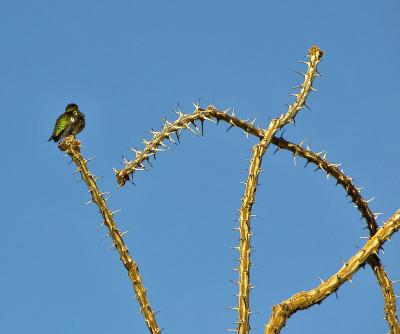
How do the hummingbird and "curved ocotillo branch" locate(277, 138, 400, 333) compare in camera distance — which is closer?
"curved ocotillo branch" locate(277, 138, 400, 333)

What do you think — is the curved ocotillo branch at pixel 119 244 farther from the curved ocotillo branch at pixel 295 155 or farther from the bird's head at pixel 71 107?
the bird's head at pixel 71 107

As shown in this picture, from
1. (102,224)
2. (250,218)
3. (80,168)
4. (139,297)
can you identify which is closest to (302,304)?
(250,218)

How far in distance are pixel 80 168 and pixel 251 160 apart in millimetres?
1214

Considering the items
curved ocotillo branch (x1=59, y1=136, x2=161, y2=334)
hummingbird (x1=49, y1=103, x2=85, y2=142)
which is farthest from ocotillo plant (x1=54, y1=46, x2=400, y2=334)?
hummingbird (x1=49, y1=103, x2=85, y2=142)

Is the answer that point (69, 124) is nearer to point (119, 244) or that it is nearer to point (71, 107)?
point (71, 107)

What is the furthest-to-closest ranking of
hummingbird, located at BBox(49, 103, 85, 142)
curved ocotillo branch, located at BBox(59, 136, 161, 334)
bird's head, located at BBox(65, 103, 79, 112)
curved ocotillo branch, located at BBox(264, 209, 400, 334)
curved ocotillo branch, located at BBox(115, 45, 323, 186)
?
bird's head, located at BBox(65, 103, 79, 112)
hummingbird, located at BBox(49, 103, 85, 142)
curved ocotillo branch, located at BBox(115, 45, 323, 186)
curved ocotillo branch, located at BBox(59, 136, 161, 334)
curved ocotillo branch, located at BBox(264, 209, 400, 334)

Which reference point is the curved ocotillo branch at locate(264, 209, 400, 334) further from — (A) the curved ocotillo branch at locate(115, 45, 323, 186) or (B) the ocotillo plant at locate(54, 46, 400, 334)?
(A) the curved ocotillo branch at locate(115, 45, 323, 186)

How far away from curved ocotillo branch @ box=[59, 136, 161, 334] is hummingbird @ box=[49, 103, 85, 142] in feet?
19.1

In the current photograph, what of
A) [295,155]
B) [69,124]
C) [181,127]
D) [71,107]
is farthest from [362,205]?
[71,107]

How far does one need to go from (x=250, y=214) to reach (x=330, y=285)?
704mm

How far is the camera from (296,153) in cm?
643

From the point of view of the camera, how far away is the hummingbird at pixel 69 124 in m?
11.4

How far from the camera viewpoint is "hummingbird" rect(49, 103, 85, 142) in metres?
11.4

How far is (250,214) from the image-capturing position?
555 centimetres
